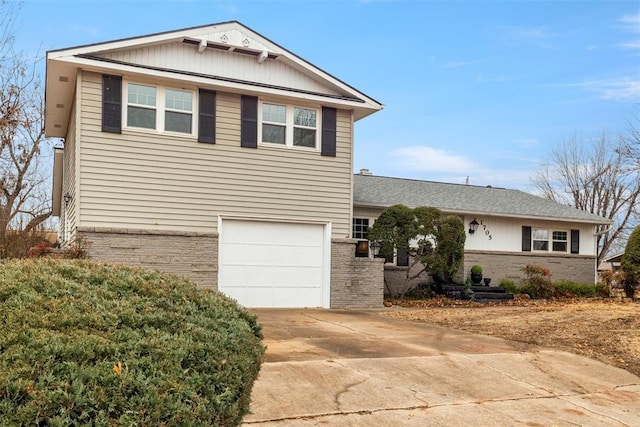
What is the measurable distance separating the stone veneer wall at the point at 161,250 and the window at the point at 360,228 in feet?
19.6

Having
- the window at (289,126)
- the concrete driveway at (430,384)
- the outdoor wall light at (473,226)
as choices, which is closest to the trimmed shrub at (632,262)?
the outdoor wall light at (473,226)

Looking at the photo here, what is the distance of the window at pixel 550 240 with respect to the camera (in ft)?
69.1

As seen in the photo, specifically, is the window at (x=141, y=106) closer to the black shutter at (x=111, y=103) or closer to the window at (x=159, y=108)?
the window at (x=159, y=108)

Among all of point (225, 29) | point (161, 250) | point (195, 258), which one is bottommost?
point (195, 258)

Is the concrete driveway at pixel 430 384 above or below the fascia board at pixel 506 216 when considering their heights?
below

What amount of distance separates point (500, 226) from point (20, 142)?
768 inches

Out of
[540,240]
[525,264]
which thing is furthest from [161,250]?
[540,240]

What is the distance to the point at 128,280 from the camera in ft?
12.2

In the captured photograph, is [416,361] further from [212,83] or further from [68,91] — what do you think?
[68,91]

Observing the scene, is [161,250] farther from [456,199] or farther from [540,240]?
[540,240]

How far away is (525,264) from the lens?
20344mm

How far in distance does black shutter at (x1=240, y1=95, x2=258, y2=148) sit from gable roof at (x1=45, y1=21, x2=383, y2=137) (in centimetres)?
26

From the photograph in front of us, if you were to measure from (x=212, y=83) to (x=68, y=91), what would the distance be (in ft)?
12.1

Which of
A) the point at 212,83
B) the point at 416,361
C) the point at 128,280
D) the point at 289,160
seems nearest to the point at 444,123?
the point at 289,160
